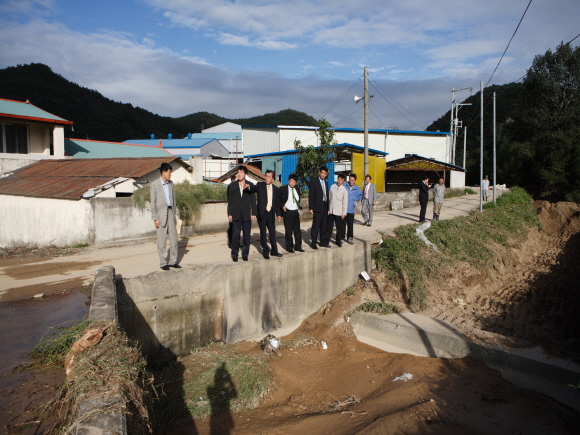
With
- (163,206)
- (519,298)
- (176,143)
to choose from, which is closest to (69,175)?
(163,206)

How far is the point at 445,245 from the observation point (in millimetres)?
13117

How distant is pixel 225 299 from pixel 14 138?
47.8 ft

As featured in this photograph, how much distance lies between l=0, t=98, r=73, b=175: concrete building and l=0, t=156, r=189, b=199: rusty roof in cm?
61

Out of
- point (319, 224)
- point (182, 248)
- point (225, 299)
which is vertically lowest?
point (225, 299)

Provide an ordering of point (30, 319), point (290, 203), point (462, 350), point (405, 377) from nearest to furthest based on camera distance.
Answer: point (30, 319) < point (405, 377) < point (462, 350) < point (290, 203)

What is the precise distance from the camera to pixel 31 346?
17.1ft

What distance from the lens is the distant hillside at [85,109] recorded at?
44.9 meters

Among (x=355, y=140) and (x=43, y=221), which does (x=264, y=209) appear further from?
(x=355, y=140)

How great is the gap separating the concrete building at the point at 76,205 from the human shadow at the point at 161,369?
5.13 m

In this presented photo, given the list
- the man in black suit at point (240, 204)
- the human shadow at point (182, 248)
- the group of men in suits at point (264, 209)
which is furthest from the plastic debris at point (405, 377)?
the human shadow at point (182, 248)

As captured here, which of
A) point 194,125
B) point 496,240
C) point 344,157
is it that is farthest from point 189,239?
point 194,125

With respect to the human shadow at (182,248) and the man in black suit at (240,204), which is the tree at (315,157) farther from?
the man in black suit at (240,204)

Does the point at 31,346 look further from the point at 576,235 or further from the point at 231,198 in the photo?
the point at 576,235

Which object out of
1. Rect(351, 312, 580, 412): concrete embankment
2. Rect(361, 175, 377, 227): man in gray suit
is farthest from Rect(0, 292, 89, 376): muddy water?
Rect(361, 175, 377, 227): man in gray suit
